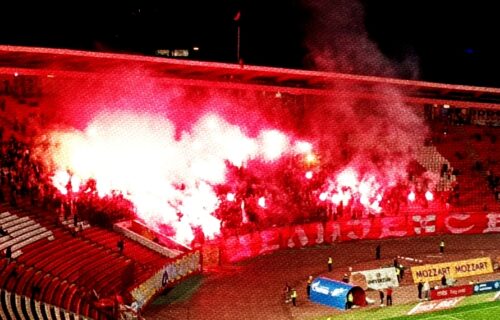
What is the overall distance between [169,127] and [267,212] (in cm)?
651

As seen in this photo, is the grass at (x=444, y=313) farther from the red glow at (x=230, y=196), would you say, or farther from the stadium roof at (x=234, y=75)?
the red glow at (x=230, y=196)

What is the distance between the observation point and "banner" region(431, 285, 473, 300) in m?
21.0

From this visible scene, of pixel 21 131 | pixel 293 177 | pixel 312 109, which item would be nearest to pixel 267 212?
pixel 293 177

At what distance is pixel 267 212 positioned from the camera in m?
31.3

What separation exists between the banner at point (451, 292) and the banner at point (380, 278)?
219 cm

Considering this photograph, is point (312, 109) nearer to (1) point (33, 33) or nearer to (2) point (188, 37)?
(2) point (188, 37)

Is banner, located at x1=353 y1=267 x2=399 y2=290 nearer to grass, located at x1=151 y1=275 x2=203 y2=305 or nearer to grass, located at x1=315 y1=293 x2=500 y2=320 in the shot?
grass, located at x1=315 y1=293 x2=500 y2=320

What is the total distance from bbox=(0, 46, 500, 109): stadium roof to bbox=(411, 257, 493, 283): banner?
8500mm

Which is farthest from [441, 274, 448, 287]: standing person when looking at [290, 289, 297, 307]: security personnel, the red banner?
the red banner

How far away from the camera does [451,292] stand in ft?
69.6

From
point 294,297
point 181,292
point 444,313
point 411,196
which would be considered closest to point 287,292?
point 294,297

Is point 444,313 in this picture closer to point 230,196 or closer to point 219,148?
point 230,196

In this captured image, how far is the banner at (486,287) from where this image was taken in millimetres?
21781

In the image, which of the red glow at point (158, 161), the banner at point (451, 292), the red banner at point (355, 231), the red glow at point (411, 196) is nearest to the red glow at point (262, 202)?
the red glow at point (158, 161)
